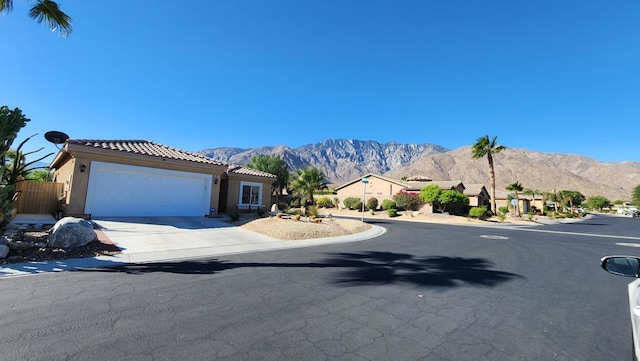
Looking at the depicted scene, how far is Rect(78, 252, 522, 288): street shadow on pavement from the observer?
6.54 meters

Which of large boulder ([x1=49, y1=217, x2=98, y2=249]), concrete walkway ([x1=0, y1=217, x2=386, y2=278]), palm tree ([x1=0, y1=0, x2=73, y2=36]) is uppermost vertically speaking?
palm tree ([x1=0, y1=0, x2=73, y2=36])

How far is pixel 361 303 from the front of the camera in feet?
16.5

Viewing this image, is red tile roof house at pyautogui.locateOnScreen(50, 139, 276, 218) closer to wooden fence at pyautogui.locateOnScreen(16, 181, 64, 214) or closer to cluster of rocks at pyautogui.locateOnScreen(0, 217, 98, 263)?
wooden fence at pyautogui.locateOnScreen(16, 181, 64, 214)

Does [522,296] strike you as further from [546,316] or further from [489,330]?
[489,330]

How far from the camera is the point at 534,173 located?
117 m

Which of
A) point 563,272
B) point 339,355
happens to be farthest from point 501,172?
point 339,355

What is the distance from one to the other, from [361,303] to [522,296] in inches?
136

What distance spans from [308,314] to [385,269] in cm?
371

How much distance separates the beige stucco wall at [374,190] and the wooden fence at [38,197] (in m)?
33.5

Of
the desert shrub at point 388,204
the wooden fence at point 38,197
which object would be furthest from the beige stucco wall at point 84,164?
the desert shrub at point 388,204

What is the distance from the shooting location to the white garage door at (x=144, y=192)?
552 inches

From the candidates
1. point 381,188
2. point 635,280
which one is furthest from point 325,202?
point 635,280

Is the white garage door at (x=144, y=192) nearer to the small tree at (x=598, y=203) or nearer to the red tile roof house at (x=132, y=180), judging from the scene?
the red tile roof house at (x=132, y=180)

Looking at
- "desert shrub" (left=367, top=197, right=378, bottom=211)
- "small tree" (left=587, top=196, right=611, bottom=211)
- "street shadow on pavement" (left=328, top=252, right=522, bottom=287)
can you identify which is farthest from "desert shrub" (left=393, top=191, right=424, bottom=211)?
"small tree" (left=587, top=196, right=611, bottom=211)
